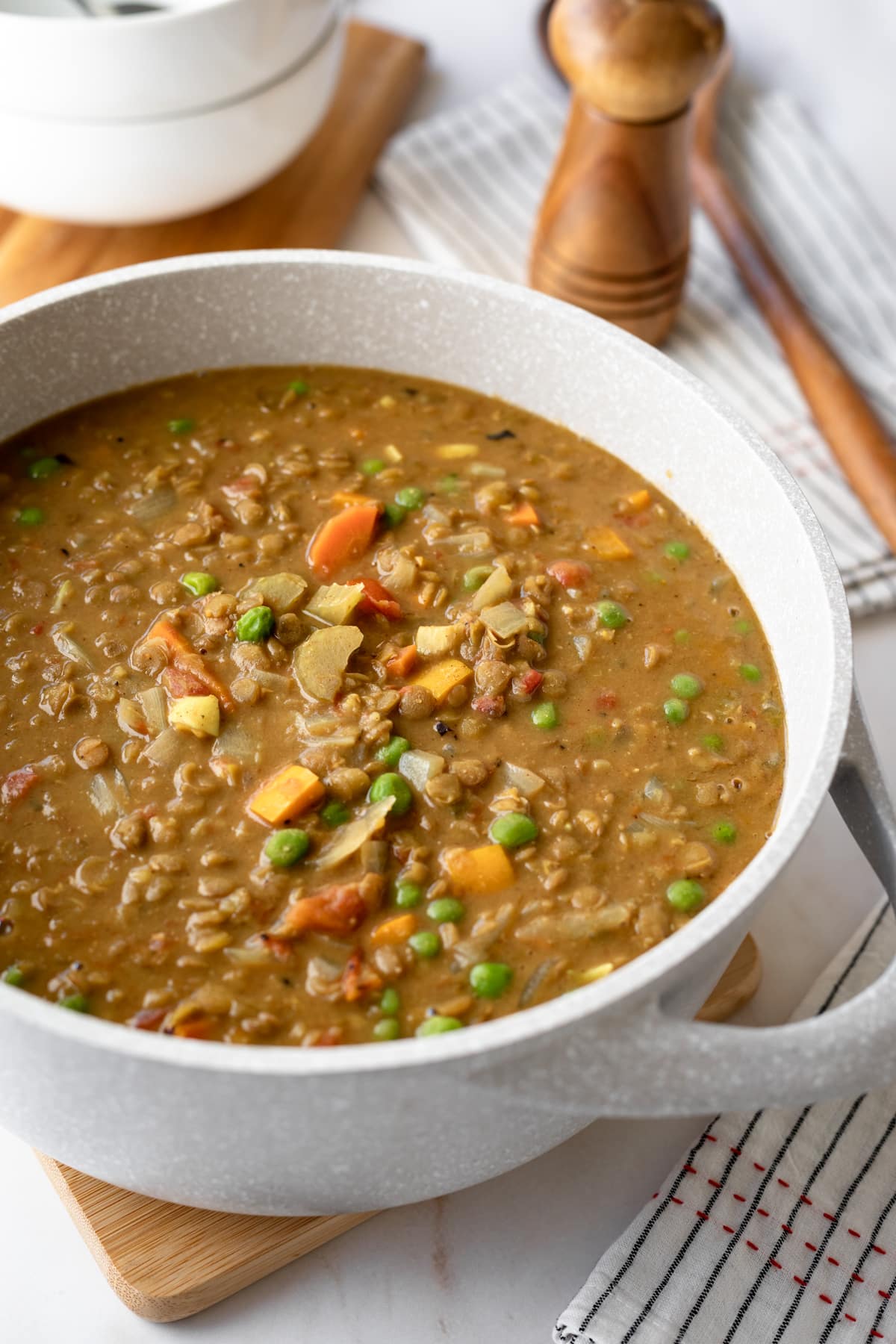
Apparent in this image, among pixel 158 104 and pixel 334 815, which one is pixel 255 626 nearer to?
pixel 334 815

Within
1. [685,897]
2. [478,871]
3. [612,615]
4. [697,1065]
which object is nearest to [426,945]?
[478,871]

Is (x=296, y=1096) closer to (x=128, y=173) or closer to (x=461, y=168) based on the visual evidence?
(x=128, y=173)

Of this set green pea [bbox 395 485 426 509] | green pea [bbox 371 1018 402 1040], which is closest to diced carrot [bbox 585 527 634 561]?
green pea [bbox 395 485 426 509]

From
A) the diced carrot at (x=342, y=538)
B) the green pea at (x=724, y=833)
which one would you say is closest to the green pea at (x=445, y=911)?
the green pea at (x=724, y=833)

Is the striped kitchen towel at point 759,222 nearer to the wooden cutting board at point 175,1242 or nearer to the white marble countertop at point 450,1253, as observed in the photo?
the white marble countertop at point 450,1253

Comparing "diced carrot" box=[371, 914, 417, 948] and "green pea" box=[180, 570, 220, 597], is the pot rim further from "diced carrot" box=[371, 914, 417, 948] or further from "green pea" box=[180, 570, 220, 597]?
"green pea" box=[180, 570, 220, 597]
